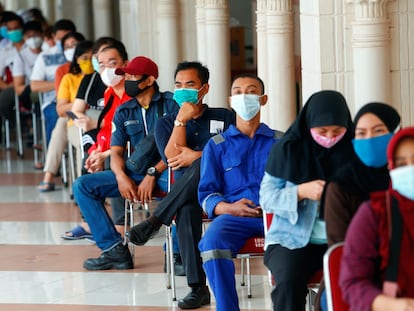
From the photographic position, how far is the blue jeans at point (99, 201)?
755cm

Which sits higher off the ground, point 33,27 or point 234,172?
point 33,27

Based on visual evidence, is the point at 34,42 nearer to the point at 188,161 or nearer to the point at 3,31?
the point at 3,31

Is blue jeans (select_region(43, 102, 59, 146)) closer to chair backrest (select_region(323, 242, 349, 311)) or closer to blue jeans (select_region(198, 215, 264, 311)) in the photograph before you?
blue jeans (select_region(198, 215, 264, 311))

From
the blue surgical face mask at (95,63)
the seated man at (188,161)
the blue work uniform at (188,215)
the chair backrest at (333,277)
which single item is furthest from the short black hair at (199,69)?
the chair backrest at (333,277)

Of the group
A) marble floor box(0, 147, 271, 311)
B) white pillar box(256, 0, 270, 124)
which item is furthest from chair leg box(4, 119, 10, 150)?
white pillar box(256, 0, 270, 124)

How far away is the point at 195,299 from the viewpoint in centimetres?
658

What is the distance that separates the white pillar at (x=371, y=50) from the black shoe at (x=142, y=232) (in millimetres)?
1359

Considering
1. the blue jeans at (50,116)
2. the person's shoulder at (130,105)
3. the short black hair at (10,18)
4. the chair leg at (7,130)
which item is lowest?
the chair leg at (7,130)

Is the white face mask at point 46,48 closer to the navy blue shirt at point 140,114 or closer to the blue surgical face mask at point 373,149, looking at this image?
the navy blue shirt at point 140,114

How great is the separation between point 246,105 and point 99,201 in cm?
182

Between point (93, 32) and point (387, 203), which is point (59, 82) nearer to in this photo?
point (387, 203)

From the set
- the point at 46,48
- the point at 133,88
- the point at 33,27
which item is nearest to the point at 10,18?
the point at 33,27

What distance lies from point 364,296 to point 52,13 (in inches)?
592

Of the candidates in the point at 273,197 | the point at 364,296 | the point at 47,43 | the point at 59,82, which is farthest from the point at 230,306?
the point at 47,43
